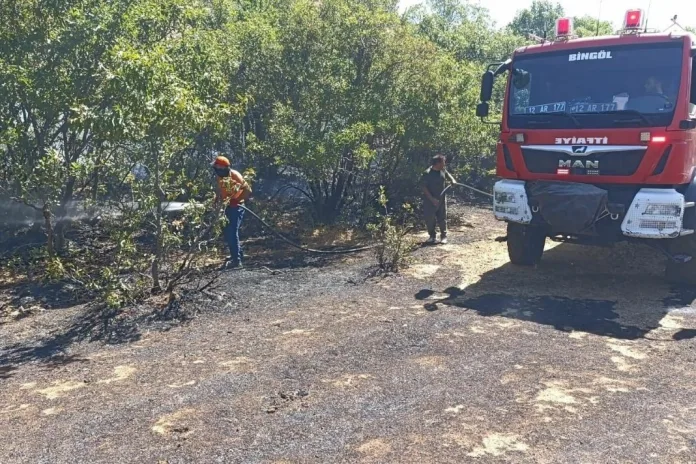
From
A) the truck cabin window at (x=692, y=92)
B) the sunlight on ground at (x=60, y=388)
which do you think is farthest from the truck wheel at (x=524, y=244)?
the sunlight on ground at (x=60, y=388)

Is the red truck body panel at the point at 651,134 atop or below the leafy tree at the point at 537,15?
below

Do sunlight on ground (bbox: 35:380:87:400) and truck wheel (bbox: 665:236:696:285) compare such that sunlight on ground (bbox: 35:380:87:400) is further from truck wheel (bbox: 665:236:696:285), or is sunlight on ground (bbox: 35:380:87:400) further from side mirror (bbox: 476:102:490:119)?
truck wheel (bbox: 665:236:696:285)

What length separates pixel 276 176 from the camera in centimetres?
1159

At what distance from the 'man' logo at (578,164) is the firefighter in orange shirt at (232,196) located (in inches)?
148

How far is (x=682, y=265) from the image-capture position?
24.0ft

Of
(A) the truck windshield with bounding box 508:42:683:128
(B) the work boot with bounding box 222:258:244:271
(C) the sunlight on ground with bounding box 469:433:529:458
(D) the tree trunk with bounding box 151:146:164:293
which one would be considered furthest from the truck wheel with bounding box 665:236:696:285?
(D) the tree trunk with bounding box 151:146:164:293

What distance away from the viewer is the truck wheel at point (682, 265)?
7188 millimetres

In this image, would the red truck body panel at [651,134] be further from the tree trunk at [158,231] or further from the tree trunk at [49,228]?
the tree trunk at [49,228]

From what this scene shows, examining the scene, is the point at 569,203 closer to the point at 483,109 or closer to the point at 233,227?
the point at 483,109

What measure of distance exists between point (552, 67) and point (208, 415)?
552cm

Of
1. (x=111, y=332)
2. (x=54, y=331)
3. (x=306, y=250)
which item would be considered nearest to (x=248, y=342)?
(x=111, y=332)

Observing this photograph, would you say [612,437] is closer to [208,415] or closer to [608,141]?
[208,415]

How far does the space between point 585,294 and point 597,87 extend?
2.26 meters

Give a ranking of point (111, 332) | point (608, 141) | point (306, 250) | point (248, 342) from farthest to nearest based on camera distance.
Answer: point (306, 250) < point (608, 141) < point (111, 332) < point (248, 342)
